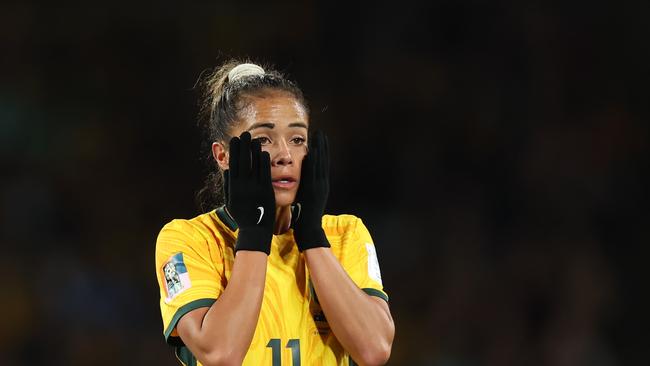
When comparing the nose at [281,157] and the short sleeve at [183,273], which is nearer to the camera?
the short sleeve at [183,273]

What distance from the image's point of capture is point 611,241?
4848mm

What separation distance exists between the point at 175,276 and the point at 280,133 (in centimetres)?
45

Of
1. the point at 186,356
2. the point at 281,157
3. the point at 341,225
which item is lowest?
the point at 186,356

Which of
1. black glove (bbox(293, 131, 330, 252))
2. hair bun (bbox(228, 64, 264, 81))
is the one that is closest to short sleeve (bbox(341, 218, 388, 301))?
black glove (bbox(293, 131, 330, 252))

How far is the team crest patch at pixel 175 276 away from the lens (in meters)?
2.13

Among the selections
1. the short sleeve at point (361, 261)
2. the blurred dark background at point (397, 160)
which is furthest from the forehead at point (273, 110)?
the blurred dark background at point (397, 160)

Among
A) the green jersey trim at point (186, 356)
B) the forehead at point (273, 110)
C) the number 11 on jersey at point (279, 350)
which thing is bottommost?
the green jersey trim at point (186, 356)

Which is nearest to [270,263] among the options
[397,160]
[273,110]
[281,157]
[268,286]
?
→ [268,286]

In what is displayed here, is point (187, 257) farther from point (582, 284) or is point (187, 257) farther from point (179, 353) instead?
point (582, 284)

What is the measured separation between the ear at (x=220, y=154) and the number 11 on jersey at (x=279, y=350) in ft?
1.64

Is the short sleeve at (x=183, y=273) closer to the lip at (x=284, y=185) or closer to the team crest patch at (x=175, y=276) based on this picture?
the team crest patch at (x=175, y=276)

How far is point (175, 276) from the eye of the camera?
216cm

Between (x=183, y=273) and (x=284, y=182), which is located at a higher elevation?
(x=284, y=182)

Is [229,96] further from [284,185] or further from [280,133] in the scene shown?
[284,185]
